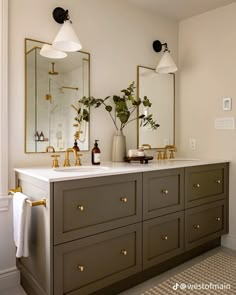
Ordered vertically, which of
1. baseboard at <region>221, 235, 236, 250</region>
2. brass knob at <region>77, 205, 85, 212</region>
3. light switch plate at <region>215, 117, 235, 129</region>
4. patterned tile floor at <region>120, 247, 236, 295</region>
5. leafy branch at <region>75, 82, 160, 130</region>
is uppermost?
leafy branch at <region>75, 82, 160, 130</region>

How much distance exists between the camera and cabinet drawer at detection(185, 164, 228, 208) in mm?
2484

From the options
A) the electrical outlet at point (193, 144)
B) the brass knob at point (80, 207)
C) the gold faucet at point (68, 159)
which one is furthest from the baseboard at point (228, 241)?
the brass knob at point (80, 207)

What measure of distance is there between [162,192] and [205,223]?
28.5 inches

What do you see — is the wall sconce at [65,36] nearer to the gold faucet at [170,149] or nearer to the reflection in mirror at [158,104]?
the reflection in mirror at [158,104]

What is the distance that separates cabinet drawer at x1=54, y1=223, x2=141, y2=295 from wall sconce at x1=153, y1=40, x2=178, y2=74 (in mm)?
1647

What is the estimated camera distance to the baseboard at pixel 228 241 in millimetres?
2877

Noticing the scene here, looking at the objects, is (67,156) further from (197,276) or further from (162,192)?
(197,276)

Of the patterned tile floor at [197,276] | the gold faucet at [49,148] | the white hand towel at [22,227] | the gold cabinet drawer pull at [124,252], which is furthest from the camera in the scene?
the gold faucet at [49,148]

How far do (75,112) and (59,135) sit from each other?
26 cm

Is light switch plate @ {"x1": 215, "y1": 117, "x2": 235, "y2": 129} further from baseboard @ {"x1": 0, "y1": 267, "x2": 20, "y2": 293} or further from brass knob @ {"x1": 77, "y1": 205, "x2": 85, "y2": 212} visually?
baseboard @ {"x1": 0, "y1": 267, "x2": 20, "y2": 293}

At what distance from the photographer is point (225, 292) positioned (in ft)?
6.80

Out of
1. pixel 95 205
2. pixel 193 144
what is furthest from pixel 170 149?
pixel 95 205

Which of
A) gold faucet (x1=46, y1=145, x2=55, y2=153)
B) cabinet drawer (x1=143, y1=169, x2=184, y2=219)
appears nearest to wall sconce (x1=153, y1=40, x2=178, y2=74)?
cabinet drawer (x1=143, y1=169, x2=184, y2=219)

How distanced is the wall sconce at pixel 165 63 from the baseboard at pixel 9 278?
229cm
